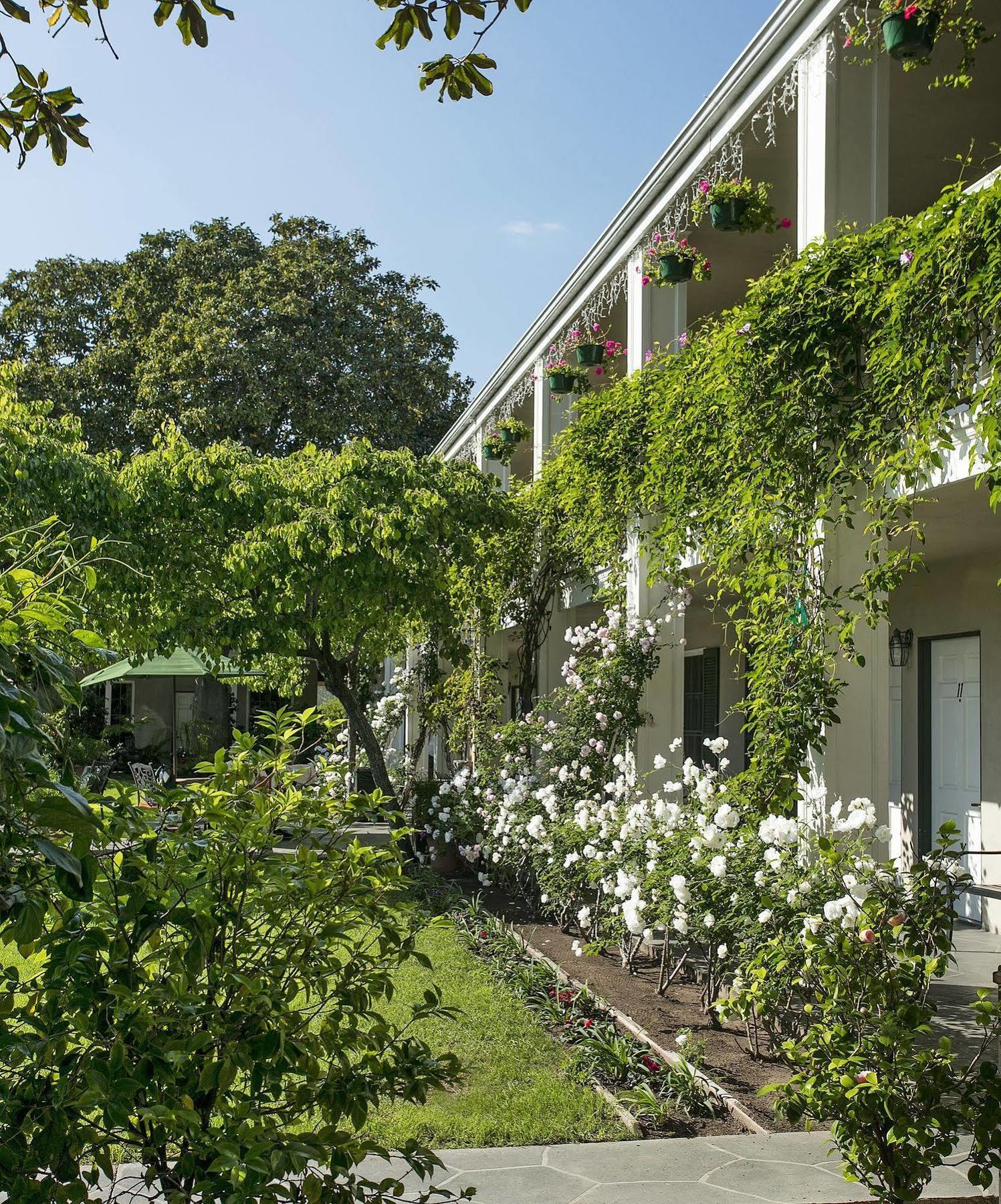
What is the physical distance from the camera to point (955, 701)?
1007 centimetres

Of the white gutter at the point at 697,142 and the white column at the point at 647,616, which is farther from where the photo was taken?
the white column at the point at 647,616

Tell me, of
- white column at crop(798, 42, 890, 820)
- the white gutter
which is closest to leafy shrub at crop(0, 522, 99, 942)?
white column at crop(798, 42, 890, 820)

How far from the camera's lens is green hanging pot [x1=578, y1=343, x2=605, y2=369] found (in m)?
11.0

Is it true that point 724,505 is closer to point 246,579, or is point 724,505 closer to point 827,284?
point 827,284

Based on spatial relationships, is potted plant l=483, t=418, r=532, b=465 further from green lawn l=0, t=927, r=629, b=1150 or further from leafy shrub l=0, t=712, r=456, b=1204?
leafy shrub l=0, t=712, r=456, b=1204

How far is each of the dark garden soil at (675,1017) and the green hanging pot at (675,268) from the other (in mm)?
5213

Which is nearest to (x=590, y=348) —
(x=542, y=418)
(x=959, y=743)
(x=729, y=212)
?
(x=542, y=418)

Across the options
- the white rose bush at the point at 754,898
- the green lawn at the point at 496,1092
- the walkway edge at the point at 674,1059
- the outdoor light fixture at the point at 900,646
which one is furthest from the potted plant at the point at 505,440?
the green lawn at the point at 496,1092

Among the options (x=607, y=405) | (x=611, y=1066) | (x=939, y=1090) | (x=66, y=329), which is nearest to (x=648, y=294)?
(x=607, y=405)

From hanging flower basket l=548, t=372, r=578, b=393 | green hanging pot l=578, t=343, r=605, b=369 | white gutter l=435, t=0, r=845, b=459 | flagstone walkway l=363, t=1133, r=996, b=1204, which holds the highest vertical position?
white gutter l=435, t=0, r=845, b=459

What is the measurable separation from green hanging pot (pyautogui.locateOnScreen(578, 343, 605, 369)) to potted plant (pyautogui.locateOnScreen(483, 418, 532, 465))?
3.21 meters

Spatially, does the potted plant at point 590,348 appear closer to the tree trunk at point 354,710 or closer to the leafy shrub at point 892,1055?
the tree trunk at point 354,710

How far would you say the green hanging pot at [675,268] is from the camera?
8578mm

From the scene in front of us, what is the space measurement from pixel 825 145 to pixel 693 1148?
5.65 m
